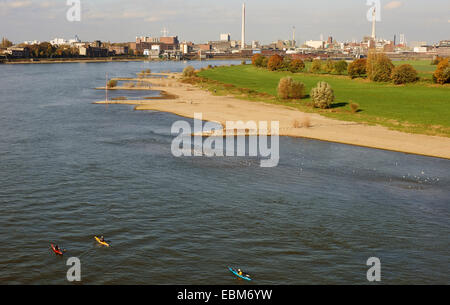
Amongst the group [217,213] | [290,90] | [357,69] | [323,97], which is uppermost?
[357,69]

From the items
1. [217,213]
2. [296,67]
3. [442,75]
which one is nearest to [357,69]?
[442,75]

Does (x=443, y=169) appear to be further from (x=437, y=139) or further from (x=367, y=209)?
(x=367, y=209)

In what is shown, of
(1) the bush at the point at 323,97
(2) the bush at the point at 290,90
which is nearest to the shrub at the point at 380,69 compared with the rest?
(2) the bush at the point at 290,90

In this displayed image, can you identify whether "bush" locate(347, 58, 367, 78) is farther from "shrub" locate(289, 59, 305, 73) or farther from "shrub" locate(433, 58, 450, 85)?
"shrub" locate(289, 59, 305, 73)

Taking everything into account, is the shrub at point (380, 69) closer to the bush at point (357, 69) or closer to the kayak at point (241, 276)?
the bush at point (357, 69)

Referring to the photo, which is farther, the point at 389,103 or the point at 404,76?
the point at 404,76

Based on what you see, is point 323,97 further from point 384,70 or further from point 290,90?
point 384,70
